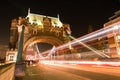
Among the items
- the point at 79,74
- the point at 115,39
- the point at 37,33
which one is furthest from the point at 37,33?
the point at 79,74

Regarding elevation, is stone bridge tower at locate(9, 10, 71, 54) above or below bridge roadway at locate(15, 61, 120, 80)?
above

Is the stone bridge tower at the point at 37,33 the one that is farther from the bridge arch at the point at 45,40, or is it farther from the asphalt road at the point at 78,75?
the asphalt road at the point at 78,75

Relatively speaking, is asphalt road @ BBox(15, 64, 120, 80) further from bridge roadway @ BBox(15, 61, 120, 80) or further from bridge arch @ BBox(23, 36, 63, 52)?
bridge arch @ BBox(23, 36, 63, 52)

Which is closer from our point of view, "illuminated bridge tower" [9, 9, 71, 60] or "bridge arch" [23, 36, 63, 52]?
"illuminated bridge tower" [9, 9, 71, 60]

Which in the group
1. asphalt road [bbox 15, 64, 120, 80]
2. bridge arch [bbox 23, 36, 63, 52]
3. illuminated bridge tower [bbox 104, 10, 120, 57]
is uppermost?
bridge arch [bbox 23, 36, 63, 52]

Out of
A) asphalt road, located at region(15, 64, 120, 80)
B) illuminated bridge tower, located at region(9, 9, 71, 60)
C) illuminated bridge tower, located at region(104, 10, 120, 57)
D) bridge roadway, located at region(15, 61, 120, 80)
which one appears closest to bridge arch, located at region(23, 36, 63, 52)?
illuminated bridge tower, located at region(9, 9, 71, 60)

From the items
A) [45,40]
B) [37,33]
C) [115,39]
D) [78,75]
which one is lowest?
[78,75]

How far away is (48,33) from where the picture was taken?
2625 inches

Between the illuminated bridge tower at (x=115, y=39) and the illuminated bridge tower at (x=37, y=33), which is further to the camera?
the illuminated bridge tower at (x=37, y=33)

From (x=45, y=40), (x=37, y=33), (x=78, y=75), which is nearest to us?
(x=78, y=75)

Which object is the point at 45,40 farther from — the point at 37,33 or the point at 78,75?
the point at 78,75

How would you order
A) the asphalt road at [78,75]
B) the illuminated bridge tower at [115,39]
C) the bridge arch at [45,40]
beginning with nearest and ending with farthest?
1. the asphalt road at [78,75]
2. the illuminated bridge tower at [115,39]
3. the bridge arch at [45,40]

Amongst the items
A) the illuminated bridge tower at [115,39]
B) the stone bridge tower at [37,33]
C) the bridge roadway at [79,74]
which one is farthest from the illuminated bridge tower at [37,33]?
the bridge roadway at [79,74]

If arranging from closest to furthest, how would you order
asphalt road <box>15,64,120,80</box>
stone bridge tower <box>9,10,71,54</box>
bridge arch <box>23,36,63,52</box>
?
asphalt road <box>15,64,120,80</box> < stone bridge tower <box>9,10,71,54</box> < bridge arch <box>23,36,63,52</box>
